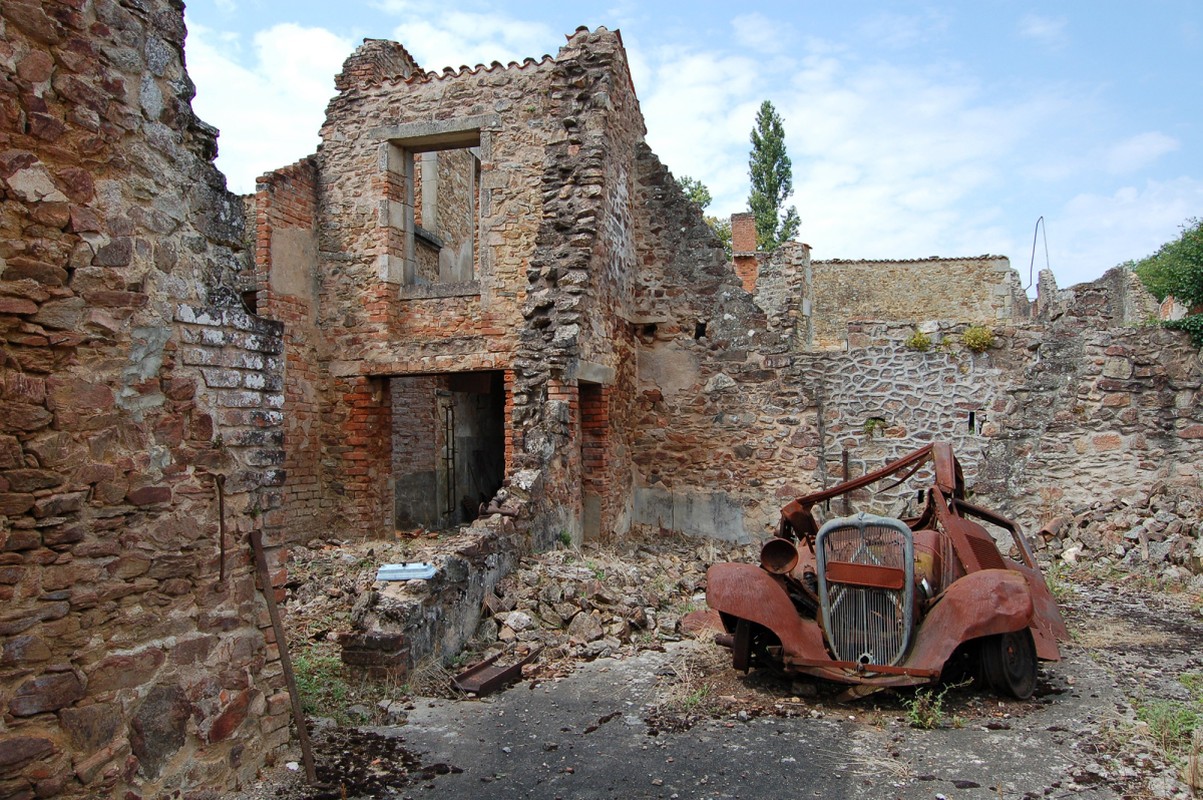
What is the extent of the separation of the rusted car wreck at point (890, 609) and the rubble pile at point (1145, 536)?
3153 mm

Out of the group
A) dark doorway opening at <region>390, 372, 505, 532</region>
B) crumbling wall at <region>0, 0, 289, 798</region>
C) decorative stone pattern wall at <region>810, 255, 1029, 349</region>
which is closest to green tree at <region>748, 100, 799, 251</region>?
decorative stone pattern wall at <region>810, 255, 1029, 349</region>

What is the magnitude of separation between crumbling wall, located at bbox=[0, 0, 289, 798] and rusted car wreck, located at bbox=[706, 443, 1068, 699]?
2.84 metres

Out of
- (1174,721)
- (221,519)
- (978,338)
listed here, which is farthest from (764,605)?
(978,338)

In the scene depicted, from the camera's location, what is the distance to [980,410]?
1039 cm

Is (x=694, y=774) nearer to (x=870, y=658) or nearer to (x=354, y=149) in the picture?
(x=870, y=658)

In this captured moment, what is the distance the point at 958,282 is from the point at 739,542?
1722 centimetres

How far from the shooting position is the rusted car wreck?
16.7 ft

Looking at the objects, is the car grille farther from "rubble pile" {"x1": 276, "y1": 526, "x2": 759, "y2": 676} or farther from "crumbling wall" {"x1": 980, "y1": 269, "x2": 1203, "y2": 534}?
"crumbling wall" {"x1": 980, "y1": 269, "x2": 1203, "y2": 534}

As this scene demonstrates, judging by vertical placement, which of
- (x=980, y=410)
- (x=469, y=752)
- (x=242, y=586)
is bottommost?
(x=469, y=752)

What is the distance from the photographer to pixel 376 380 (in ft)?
38.7

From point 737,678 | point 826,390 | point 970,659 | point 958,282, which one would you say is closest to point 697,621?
point 737,678

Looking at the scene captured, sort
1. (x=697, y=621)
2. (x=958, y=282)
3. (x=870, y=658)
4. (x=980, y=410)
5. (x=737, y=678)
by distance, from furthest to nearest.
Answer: (x=958, y=282)
(x=980, y=410)
(x=697, y=621)
(x=737, y=678)
(x=870, y=658)

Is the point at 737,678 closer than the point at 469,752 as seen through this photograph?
No

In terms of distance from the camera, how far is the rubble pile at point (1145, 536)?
8398 mm
